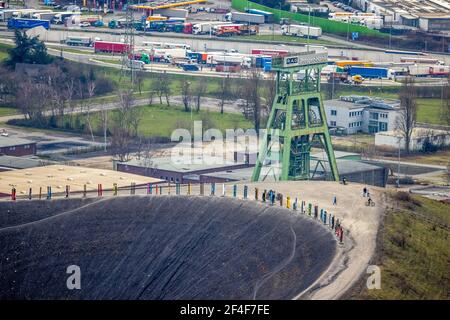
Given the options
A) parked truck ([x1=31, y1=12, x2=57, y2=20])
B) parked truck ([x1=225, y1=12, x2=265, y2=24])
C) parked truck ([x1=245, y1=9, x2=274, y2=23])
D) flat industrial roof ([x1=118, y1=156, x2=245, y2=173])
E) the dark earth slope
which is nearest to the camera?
the dark earth slope

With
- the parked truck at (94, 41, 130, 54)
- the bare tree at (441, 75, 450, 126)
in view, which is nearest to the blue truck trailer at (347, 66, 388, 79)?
the bare tree at (441, 75, 450, 126)

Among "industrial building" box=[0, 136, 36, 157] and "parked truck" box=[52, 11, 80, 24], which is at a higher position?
"parked truck" box=[52, 11, 80, 24]

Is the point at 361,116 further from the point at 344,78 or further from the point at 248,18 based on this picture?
the point at 248,18

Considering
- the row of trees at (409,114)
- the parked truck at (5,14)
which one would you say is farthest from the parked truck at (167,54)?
the row of trees at (409,114)

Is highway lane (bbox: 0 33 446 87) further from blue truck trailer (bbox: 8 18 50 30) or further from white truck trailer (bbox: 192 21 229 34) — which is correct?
white truck trailer (bbox: 192 21 229 34)
